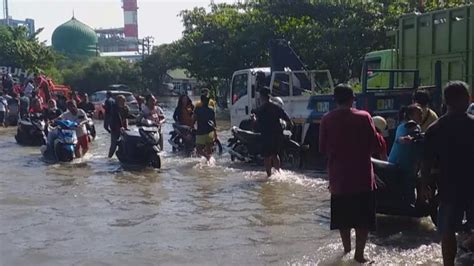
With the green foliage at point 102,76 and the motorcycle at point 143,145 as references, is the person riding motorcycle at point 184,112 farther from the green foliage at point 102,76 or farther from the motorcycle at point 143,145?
the green foliage at point 102,76

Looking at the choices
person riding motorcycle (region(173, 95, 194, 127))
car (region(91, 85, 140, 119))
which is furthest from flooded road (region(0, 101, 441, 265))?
car (region(91, 85, 140, 119))

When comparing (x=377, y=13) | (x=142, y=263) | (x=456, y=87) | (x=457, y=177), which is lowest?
(x=142, y=263)

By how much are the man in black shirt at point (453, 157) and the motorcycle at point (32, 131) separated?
14315 millimetres

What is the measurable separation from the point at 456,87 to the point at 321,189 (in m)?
5.39

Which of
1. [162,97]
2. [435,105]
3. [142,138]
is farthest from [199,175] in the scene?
[162,97]

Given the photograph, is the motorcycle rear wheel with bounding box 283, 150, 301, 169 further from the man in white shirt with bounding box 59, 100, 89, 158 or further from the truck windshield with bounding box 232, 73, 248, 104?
the man in white shirt with bounding box 59, 100, 89, 158

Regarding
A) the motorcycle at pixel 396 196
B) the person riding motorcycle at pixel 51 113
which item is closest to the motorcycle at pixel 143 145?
the person riding motorcycle at pixel 51 113

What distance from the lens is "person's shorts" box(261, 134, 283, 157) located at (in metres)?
11.2

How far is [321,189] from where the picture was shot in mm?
10461

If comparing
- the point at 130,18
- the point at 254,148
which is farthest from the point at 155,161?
the point at 130,18

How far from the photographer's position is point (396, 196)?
7277mm

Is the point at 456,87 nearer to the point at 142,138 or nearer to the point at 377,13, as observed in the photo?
the point at 142,138

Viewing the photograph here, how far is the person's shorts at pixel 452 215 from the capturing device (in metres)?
5.20

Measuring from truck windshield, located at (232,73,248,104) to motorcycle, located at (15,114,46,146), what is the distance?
5.05 metres
